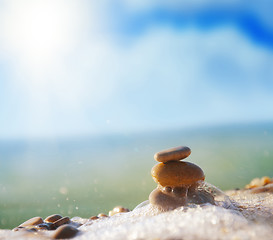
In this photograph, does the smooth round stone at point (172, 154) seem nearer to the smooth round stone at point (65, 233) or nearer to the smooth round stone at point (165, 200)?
the smooth round stone at point (165, 200)

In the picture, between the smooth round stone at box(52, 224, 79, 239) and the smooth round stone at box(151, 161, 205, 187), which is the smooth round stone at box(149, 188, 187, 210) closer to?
the smooth round stone at box(151, 161, 205, 187)

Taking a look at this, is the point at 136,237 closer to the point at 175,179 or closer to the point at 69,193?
the point at 175,179

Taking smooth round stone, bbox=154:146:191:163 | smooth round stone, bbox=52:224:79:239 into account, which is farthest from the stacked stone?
smooth round stone, bbox=52:224:79:239

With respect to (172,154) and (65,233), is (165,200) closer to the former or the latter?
(172,154)

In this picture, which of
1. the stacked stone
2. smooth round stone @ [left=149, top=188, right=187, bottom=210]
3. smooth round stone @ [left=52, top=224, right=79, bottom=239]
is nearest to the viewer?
smooth round stone @ [left=52, top=224, right=79, bottom=239]

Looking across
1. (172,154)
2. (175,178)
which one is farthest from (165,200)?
(172,154)

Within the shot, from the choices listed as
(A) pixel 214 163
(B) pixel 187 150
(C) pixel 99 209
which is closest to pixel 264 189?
(B) pixel 187 150

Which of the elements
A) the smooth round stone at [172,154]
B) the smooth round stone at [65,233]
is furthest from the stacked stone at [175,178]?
the smooth round stone at [65,233]
